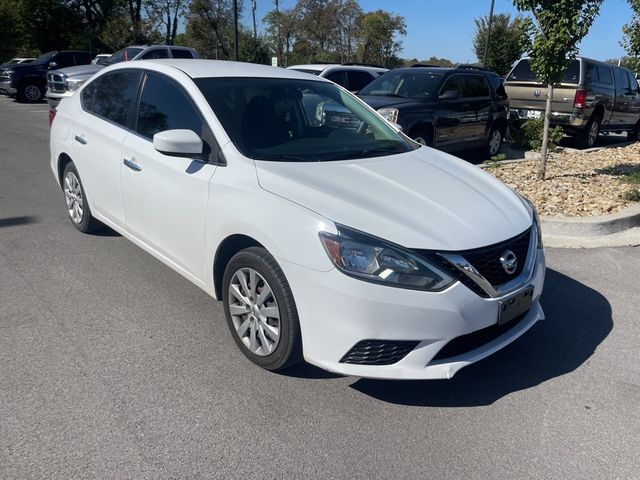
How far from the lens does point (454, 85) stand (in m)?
9.47

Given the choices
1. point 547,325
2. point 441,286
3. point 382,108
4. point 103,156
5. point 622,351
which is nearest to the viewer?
point 441,286

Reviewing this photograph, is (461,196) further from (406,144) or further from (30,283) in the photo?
(30,283)

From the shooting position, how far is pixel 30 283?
4.39m

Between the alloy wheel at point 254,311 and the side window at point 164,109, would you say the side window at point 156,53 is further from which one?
the alloy wheel at point 254,311

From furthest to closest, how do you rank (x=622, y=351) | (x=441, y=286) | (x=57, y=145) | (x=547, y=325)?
(x=57, y=145)
(x=547, y=325)
(x=622, y=351)
(x=441, y=286)

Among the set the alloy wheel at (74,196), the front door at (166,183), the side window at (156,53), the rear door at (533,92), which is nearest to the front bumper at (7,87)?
the side window at (156,53)

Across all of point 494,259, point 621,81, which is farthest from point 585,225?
point 621,81

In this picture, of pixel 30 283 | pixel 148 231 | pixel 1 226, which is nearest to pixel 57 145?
pixel 1 226

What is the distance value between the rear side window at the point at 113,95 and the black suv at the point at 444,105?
4.14 m

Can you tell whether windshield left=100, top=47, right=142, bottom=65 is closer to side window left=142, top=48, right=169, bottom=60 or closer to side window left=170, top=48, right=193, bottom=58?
side window left=142, top=48, right=169, bottom=60

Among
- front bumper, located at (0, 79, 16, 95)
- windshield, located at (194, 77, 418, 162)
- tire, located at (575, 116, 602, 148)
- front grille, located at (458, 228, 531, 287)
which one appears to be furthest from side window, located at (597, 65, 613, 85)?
front bumper, located at (0, 79, 16, 95)

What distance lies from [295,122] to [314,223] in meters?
1.34

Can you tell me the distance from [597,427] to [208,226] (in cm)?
241

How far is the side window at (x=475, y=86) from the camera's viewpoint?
979 cm
